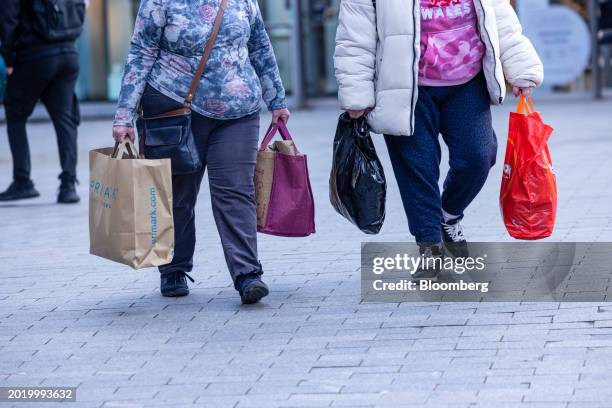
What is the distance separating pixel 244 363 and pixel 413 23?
170 cm

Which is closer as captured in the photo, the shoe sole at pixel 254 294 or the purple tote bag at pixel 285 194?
the shoe sole at pixel 254 294

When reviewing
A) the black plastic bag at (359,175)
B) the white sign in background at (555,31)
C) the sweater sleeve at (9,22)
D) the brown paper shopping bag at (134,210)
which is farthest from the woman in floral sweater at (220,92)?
the white sign in background at (555,31)

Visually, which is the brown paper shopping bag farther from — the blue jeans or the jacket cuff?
the blue jeans

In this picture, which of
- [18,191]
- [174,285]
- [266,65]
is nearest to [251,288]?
[174,285]

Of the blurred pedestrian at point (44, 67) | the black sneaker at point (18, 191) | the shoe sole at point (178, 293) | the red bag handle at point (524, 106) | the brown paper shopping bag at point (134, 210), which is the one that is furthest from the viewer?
the black sneaker at point (18, 191)

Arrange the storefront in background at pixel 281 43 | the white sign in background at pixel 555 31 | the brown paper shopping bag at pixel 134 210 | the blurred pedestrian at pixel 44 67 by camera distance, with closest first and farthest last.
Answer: the brown paper shopping bag at pixel 134 210 < the blurred pedestrian at pixel 44 67 < the white sign in background at pixel 555 31 < the storefront in background at pixel 281 43

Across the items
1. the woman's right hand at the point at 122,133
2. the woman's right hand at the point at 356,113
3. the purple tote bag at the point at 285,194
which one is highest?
the woman's right hand at the point at 356,113

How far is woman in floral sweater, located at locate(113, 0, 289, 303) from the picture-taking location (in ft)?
18.9

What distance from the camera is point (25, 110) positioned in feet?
32.6

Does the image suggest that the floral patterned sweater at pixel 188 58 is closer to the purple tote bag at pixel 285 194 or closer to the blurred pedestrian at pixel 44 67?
the purple tote bag at pixel 285 194

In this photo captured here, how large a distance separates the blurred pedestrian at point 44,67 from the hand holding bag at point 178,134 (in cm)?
394

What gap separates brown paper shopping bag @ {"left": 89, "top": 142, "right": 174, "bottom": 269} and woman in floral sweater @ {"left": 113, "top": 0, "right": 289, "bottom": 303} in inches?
7.1

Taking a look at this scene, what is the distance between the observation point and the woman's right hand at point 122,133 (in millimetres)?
5727

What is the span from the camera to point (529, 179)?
5.93 meters
